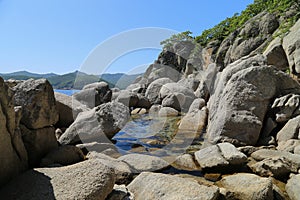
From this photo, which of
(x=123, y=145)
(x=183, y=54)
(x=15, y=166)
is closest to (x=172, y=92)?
(x=123, y=145)

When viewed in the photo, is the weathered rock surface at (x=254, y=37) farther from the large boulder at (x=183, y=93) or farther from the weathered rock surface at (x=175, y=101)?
the weathered rock surface at (x=175, y=101)

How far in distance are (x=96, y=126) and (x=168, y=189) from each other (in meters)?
4.32

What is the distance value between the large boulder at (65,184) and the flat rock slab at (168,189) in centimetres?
67

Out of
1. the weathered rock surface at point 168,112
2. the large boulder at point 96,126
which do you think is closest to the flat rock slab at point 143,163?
the large boulder at point 96,126

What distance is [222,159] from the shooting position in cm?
566

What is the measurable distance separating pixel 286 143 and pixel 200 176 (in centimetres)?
273

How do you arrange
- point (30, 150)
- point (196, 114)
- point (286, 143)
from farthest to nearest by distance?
1. point (196, 114)
2. point (286, 143)
3. point (30, 150)

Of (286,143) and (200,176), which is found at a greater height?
(286,143)

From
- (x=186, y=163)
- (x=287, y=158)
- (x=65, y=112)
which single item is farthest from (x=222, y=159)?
(x=65, y=112)

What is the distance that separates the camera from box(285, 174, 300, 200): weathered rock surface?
425 cm

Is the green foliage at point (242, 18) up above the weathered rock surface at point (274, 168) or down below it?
above

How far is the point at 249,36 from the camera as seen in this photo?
18422mm

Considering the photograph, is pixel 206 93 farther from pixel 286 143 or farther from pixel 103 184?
pixel 103 184

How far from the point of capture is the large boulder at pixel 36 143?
17.9 feet
